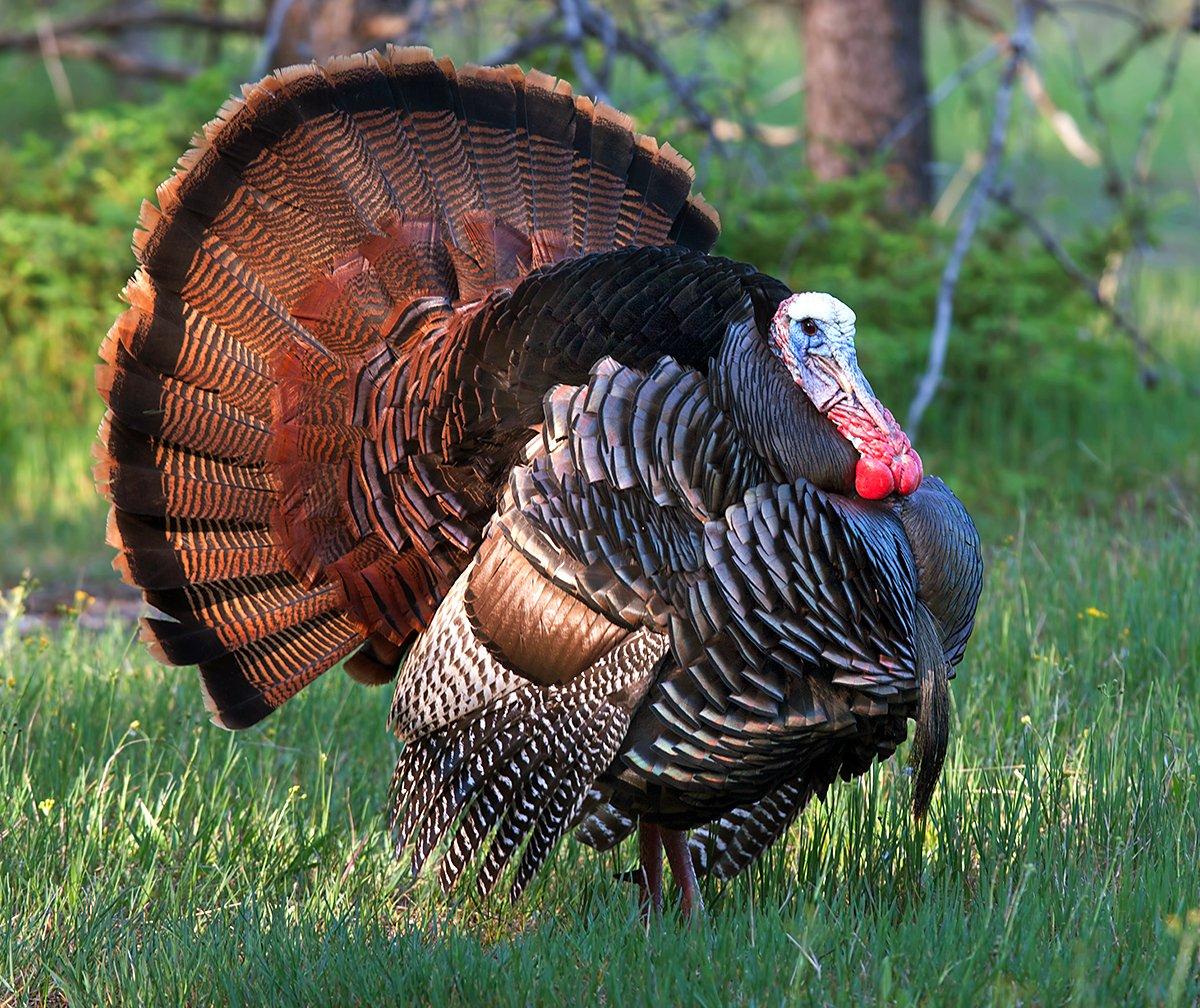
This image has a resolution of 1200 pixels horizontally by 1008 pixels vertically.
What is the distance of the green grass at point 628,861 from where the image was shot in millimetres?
2873

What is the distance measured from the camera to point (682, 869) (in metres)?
3.73

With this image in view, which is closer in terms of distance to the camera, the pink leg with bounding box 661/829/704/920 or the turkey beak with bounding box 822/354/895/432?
the turkey beak with bounding box 822/354/895/432

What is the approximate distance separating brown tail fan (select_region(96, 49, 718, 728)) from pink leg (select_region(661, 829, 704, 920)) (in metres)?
0.83

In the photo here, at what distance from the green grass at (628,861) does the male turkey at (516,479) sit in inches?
9.1

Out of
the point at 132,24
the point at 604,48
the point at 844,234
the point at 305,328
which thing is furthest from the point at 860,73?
the point at 305,328

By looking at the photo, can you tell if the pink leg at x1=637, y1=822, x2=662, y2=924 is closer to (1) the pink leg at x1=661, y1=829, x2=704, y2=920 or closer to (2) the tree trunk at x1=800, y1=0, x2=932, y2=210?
(1) the pink leg at x1=661, y1=829, x2=704, y2=920

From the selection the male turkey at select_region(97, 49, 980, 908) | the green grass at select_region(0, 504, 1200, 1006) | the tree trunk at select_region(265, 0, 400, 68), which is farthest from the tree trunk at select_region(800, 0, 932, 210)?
the male turkey at select_region(97, 49, 980, 908)

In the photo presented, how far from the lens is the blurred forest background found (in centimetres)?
747

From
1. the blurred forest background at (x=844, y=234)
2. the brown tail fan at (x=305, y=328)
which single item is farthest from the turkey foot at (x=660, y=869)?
the blurred forest background at (x=844, y=234)

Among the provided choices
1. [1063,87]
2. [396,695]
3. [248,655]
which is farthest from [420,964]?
[1063,87]

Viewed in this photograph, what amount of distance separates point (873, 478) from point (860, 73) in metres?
6.03

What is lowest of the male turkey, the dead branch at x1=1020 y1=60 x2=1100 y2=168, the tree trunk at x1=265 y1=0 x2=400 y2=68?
the male turkey

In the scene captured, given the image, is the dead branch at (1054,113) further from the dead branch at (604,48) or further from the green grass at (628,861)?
the green grass at (628,861)

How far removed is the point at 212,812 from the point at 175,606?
0.53 m
